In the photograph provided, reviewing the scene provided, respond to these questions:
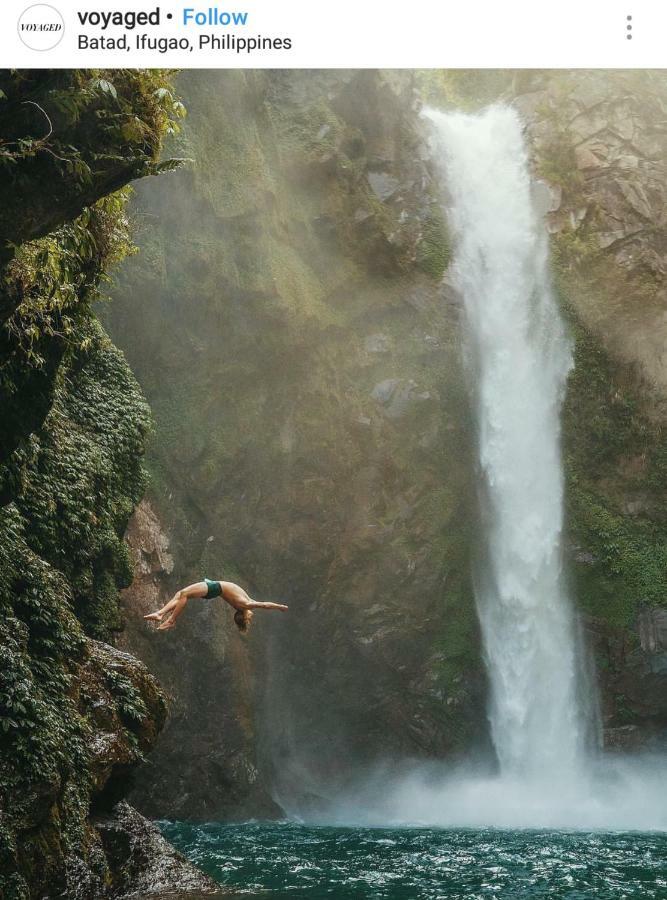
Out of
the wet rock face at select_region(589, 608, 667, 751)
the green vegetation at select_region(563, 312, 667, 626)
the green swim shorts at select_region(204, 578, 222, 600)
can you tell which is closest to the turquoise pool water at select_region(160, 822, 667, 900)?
the green swim shorts at select_region(204, 578, 222, 600)

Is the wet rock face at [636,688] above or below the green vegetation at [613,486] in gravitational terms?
below

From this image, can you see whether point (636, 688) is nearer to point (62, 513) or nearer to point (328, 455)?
point (328, 455)

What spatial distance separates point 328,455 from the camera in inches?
800

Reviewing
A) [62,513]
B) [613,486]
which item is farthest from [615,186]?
[62,513]

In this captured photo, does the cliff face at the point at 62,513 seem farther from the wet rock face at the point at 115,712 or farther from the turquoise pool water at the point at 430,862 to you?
the turquoise pool water at the point at 430,862

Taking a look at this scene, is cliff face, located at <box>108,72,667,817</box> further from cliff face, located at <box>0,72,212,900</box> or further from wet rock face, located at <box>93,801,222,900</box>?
wet rock face, located at <box>93,801,222,900</box>

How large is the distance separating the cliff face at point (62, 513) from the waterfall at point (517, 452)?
402 inches

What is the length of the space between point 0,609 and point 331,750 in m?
12.9

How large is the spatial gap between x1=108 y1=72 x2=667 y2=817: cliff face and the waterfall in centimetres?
53

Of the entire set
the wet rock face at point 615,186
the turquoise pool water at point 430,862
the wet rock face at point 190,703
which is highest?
the wet rock face at point 615,186

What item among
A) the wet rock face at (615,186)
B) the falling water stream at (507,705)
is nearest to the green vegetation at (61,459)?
the falling water stream at (507,705)

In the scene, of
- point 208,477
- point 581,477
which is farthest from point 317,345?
point 581,477

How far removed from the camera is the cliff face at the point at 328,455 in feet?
63.1

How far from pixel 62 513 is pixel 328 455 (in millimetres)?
9177
